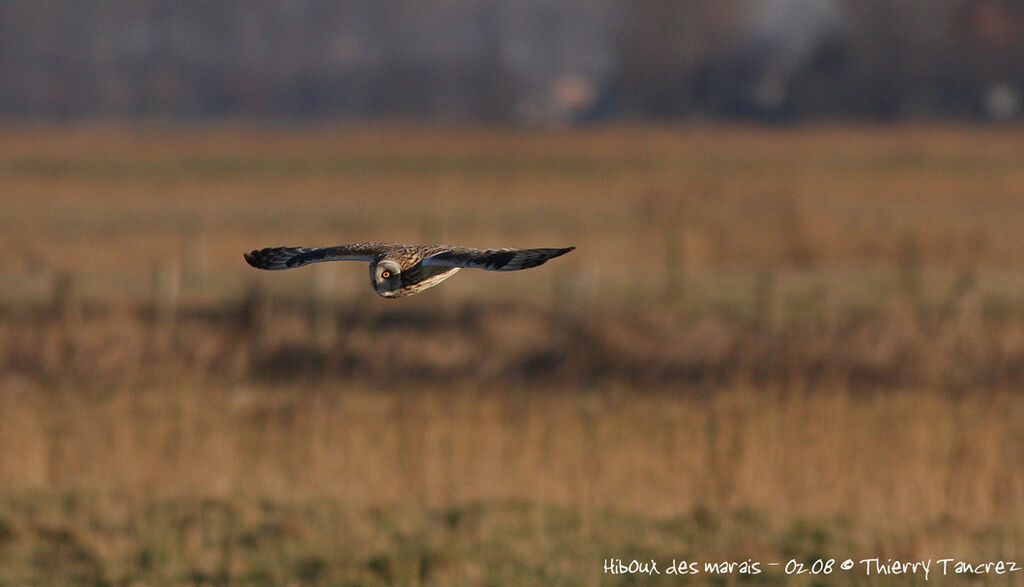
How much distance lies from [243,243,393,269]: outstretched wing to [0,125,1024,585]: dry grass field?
3973 mm

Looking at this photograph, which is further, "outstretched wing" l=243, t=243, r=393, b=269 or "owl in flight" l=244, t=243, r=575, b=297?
"outstretched wing" l=243, t=243, r=393, b=269

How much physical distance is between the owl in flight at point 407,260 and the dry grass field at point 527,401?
13.4 feet

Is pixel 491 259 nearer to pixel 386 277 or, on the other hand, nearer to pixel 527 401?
pixel 386 277

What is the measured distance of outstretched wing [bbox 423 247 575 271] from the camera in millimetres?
4262

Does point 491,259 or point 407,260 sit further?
point 407,260

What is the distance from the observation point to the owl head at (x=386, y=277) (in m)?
4.80

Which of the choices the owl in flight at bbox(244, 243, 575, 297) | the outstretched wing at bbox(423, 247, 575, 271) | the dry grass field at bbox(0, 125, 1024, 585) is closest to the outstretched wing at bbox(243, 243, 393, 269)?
the owl in flight at bbox(244, 243, 575, 297)

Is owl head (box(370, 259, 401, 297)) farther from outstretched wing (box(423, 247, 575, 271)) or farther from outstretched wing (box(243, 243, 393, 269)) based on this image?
outstretched wing (box(423, 247, 575, 271))

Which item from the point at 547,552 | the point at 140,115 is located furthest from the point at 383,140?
the point at 547,552

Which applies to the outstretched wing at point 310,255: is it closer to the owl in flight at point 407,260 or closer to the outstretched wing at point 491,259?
the owl in flight at point 407,260

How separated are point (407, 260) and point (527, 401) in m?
8.91

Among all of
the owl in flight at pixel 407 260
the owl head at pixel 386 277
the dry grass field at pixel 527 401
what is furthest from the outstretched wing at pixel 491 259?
the dry grass field at pixel 527 401

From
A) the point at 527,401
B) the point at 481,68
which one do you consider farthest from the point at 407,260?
the point at 481,68

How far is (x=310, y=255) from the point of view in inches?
192
